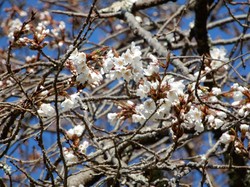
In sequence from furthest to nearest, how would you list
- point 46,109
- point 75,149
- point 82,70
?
1. point 75,149
2. point 46,109
3. point 82,70

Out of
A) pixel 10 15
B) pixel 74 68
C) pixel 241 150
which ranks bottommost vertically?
pixel 241 150

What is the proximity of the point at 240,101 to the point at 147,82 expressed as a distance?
0.52 meters

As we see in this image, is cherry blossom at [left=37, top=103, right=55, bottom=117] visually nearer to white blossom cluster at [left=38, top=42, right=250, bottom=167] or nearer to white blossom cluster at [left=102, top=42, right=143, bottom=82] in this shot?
white blossom cluster at [left=38, top=42, right=250, bottom=167]

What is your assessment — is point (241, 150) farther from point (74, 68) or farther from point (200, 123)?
point (74, 68)

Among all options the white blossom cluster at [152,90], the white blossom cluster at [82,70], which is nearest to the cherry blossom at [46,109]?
the white blossom cluster at [152,90]

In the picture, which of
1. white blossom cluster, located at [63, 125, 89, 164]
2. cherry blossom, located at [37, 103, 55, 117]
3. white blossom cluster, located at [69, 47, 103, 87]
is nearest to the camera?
white blossom cluster, located at [69, 47, 103, 87]

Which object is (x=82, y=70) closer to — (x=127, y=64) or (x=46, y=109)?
(x=127, y=64)

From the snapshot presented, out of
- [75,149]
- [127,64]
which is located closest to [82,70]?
[127,64]

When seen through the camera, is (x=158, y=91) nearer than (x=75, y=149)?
Yes

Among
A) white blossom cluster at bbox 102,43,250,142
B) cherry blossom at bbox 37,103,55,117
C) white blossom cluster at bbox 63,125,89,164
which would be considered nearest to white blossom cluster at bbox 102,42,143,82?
white blossom cluster at bbox 102,43,250,142

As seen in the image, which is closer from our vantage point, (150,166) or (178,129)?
(178,129)

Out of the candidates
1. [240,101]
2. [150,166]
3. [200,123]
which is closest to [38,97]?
[150,166]

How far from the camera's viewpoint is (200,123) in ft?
7.34

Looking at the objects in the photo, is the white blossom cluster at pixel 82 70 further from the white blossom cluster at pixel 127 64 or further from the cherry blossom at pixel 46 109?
the cherry blossom at pixel 46 109
